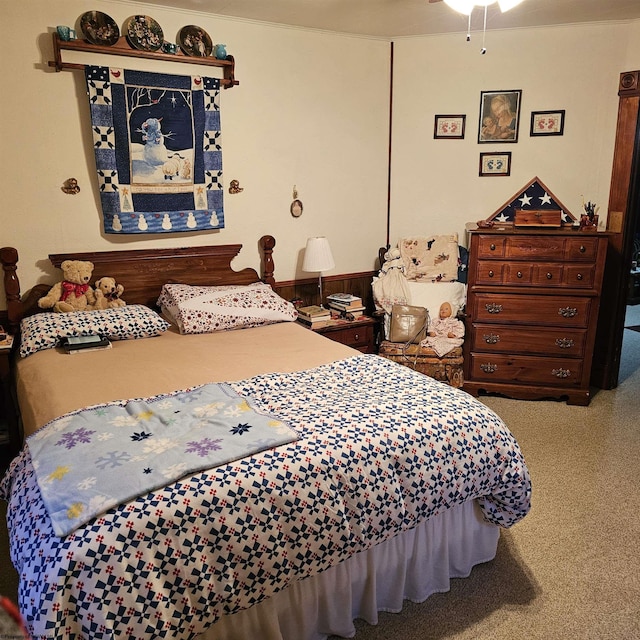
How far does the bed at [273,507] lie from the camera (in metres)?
1.36

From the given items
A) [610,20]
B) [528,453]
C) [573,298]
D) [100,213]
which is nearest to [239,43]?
[100,213]

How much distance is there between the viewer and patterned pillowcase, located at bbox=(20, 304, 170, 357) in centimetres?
273

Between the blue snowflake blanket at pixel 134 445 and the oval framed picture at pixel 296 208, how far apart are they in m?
2.03

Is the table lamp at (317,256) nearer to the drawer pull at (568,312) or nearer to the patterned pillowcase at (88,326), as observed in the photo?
the patterned pillowcase at (88,326)

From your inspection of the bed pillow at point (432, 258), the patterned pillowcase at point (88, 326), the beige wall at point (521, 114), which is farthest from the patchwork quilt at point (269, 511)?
the beige wall at point (521, 114)

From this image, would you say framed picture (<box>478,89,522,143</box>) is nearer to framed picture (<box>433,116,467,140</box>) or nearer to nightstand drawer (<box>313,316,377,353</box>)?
framed picture (<box>433,116,467,140</box>)

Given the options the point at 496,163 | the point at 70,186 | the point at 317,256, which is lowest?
the point at 317,256

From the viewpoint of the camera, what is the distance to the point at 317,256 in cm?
367

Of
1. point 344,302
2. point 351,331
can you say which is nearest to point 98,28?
point 344,302

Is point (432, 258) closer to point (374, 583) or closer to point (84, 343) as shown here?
point (84, 343)

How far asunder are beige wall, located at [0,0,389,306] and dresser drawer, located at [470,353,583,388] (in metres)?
1.17

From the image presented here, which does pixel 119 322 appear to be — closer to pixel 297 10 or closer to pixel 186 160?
pixel 186 160

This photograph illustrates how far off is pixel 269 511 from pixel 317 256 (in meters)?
2.34

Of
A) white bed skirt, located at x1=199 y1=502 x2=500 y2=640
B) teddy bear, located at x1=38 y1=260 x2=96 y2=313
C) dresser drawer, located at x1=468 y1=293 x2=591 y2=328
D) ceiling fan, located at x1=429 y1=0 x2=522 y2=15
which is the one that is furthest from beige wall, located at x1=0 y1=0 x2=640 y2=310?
white bed skirt, located at x1=199 y1=502 x2=500 y2=640
